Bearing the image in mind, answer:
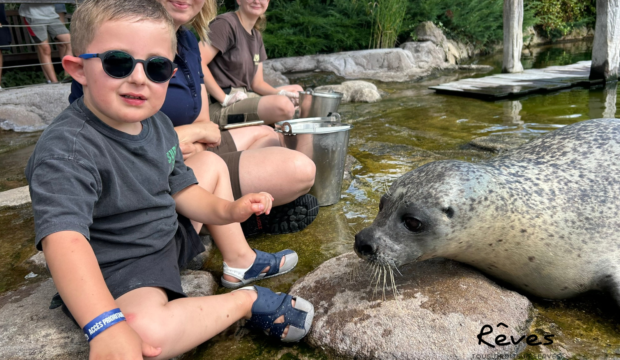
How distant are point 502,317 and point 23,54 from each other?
9418mm

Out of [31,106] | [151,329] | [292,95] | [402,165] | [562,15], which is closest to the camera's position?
[151,329]

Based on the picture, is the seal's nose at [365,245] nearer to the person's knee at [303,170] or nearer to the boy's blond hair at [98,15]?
the person's knee at [303,170]

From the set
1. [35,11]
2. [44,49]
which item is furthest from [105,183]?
[35,11]

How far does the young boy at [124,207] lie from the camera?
132 centimetres

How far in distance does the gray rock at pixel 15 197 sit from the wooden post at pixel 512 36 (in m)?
8.32

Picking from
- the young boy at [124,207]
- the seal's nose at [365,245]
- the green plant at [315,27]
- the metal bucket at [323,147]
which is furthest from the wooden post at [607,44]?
the young boy at [124,207]

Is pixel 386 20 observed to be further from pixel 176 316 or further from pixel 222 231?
pixel 176 316

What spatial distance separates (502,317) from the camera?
170cm

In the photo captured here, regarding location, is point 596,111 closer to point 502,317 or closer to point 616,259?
point 616,259

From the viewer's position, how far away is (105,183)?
61.9 inches

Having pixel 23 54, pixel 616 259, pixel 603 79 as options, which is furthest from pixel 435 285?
pixel 23 54

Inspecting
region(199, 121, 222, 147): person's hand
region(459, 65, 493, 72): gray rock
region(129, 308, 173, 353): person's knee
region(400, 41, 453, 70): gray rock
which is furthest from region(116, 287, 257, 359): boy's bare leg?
region(459, 65, 493, 72): gray rock

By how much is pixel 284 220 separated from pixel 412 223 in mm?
927

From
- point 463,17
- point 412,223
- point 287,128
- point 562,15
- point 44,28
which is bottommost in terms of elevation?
point 412,223
